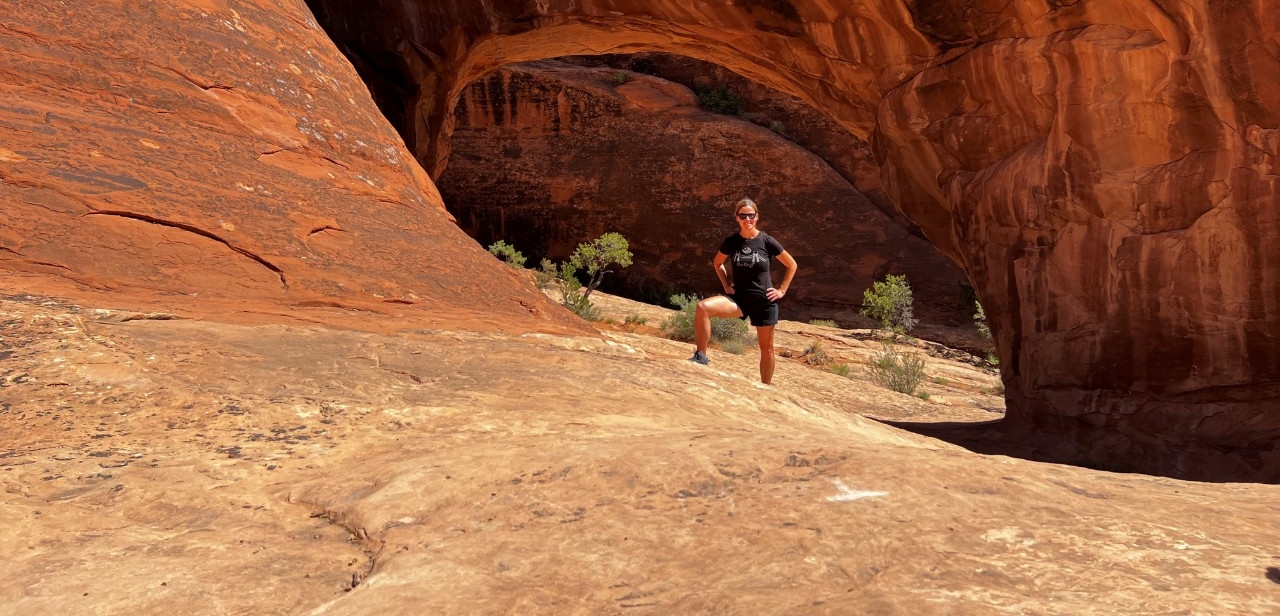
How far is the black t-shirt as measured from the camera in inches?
228

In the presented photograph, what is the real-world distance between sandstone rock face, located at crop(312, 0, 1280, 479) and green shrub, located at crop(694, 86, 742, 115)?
541 inches

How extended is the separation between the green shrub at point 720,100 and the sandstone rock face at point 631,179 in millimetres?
631

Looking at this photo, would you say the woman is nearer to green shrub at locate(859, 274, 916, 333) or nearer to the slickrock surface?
the slickrock surface

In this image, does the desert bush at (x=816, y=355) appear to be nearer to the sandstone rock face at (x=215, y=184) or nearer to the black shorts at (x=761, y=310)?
the black shorts at (x=761, y=310)

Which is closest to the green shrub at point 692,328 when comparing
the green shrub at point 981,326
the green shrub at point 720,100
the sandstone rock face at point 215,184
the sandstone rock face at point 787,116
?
the green shrub at point 981,326

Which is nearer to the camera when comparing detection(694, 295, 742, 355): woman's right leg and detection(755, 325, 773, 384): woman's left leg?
detection(694, 295, 742, 355): woman's right leg

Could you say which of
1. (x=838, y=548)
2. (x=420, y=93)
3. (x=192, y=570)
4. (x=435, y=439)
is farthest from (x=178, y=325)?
(x=420, y=93)

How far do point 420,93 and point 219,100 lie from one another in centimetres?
825

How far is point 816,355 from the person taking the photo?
46.6 ft

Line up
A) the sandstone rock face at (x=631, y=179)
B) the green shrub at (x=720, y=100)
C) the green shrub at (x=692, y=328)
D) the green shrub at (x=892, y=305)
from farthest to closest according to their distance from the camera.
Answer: the green shrub at (x=720, y=100)
the sandstone rock face at (x=631, y=179)
the green shrub at (x=892, y=305)
the green shrub at (x=692, y=328)

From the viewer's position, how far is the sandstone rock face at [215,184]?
149 inches

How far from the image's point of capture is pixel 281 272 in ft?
13.9

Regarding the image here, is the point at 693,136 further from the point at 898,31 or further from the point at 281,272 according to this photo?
the point at 281,272

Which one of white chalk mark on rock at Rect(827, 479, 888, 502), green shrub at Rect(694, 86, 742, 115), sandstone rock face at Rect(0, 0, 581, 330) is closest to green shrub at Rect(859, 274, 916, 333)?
green shrub at Rect(694, 86, 742, 115)
